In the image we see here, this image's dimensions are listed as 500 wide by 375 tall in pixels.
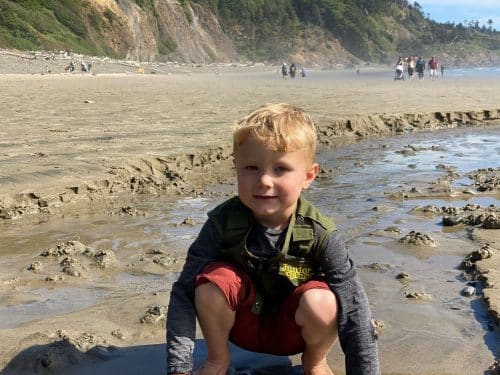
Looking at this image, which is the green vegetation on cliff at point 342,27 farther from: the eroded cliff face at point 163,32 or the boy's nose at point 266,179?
the boy's nose at point 266,179

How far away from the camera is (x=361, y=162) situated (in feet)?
24.4

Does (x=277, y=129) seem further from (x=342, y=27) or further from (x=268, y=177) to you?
(x=342, y=27)

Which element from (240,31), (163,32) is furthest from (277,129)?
(240,31)

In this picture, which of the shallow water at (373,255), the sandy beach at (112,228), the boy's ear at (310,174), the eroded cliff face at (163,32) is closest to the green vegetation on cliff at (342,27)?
the eroded cliff face at (163,32)

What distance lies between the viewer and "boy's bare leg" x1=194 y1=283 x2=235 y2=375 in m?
2.07

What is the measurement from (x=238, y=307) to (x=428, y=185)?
4222mm

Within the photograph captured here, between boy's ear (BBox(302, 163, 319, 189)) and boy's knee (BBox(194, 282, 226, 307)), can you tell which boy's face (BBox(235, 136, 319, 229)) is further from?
boy's knee (BBox(194, 282, 226, 307))

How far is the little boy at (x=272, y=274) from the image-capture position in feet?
6.77

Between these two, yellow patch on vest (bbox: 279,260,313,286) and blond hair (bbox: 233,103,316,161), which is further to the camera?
yellow patch on vest (bbox: 279,260,313,286)

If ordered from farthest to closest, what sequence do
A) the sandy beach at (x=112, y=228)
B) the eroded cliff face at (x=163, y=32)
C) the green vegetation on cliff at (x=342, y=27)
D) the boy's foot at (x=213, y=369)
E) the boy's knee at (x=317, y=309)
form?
1. the green vegetation on cliff at (x=342, y=27)
2. the eroded cliff face at (x=163, y=32)
3. the sandy beach at (x=112, y=228)
4. the boy's foot at (x=213, y=369)
5. the boy's knee at (x=317, y=309)

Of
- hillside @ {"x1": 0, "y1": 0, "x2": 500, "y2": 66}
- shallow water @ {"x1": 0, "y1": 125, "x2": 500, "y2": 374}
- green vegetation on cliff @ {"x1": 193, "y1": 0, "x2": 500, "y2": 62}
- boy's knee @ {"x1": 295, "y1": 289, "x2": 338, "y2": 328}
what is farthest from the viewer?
green vegetation on cliff @ {"x1": 193, "y1": 0, "x2": 500, "y2": 62}

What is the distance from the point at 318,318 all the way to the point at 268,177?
528mm

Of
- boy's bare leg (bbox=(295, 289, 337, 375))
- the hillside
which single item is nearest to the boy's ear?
boy's bare leg (bbox=(295, 289, 337, 375))

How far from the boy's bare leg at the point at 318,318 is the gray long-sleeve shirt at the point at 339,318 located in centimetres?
4
